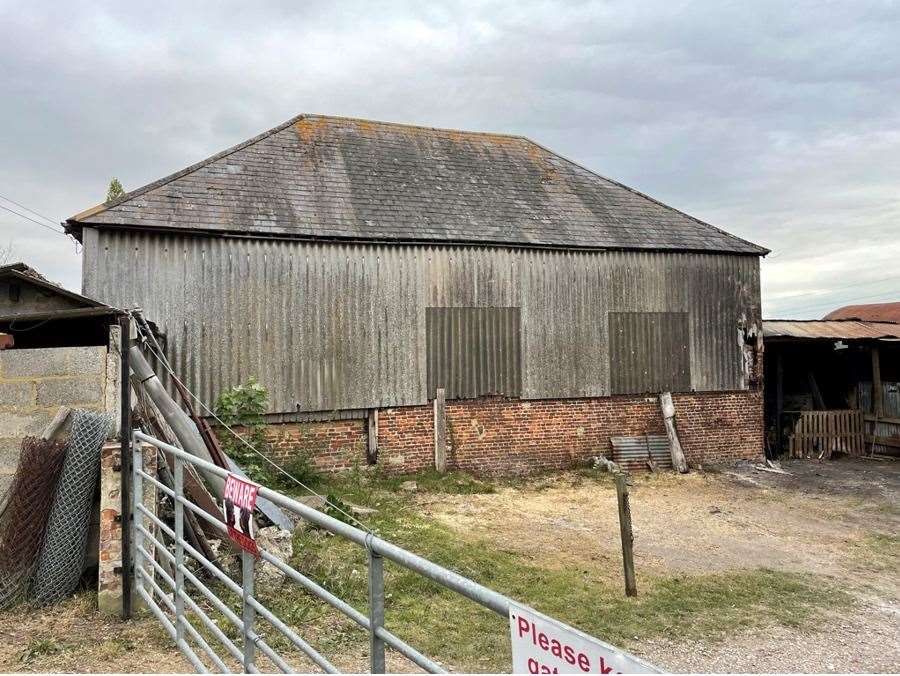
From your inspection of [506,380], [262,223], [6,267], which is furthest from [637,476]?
[6,267]

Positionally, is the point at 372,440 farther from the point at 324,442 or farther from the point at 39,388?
the point at 39,388

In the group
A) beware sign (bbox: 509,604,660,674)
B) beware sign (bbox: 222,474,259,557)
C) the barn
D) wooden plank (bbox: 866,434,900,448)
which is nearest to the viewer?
beware sign (bbox: 509,604,660,674)

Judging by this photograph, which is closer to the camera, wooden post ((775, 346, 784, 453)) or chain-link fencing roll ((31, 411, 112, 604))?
chain-link fencing roll ((31, 411, 112, 604))

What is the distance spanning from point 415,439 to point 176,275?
211 inches

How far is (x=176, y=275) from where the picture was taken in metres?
10.9

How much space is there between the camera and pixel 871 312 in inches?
1169

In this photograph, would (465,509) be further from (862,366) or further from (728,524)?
(862,366)

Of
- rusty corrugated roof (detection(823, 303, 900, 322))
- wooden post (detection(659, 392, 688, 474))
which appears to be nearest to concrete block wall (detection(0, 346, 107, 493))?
wooden post (detection(659, 392, 688, 474))

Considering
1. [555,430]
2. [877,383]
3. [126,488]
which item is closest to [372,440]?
[555,430]

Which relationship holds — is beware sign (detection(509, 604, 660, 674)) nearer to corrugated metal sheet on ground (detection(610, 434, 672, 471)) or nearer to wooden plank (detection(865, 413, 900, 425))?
corrugated metal sheet on ground (detection(610, 434, 672, 471))

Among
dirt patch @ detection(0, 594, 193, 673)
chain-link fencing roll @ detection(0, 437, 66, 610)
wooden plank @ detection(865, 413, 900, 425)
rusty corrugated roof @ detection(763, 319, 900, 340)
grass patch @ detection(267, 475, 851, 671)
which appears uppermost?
rusty corrugated roof @ detection(763, 319, 900, 340)

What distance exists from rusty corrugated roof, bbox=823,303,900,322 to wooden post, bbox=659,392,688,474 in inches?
789

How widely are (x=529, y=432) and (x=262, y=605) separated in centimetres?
975

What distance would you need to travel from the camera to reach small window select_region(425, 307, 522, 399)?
12602 mm
